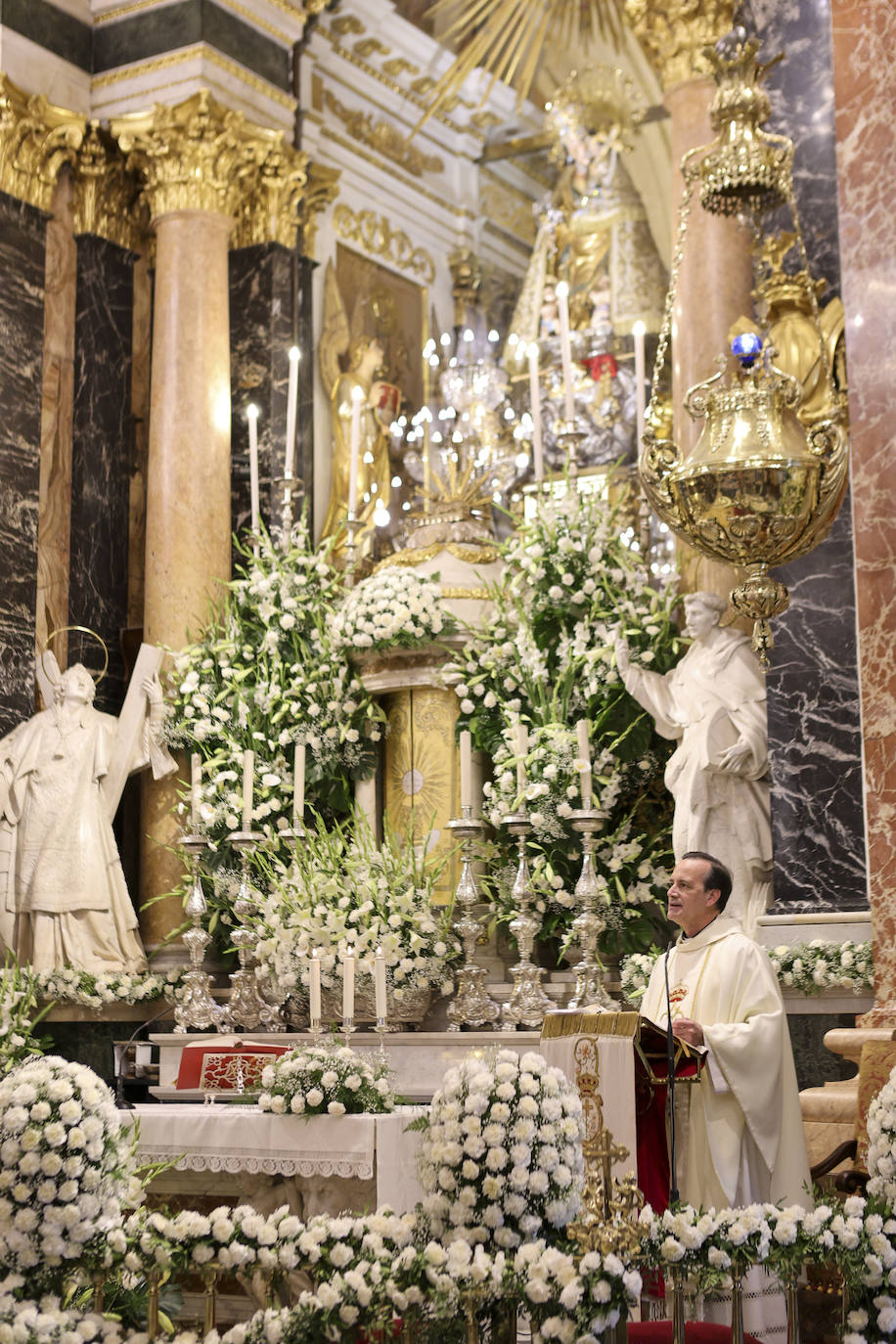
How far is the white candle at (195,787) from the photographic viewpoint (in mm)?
9539

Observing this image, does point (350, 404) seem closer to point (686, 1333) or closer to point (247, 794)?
point (247, 794)

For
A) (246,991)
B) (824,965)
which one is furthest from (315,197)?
(824,965)

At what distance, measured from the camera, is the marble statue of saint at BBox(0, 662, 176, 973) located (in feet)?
33.7

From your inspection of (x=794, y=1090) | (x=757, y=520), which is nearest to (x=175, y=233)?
(x=757, y=520)

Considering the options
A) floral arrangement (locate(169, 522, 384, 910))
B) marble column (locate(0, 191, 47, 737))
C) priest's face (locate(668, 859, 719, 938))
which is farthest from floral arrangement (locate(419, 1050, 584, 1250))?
marble column (locate(0, 191, 47, 737))

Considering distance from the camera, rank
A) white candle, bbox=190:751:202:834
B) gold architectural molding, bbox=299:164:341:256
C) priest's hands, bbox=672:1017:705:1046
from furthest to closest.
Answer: gold architectural molding, bbox=299:164:341:256, white candle, bbox=190:751:202:834, priest's hands, bbox=672:1017:705:1046

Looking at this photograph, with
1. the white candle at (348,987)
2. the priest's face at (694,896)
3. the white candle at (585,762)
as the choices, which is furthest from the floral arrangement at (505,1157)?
the white candle at (585,762)

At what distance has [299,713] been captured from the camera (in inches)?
382

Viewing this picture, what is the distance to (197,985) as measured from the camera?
8656mm

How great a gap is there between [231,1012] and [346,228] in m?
7.53

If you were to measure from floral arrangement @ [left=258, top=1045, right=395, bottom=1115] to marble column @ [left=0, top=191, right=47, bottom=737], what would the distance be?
5.34 m

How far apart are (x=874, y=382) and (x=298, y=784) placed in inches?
143

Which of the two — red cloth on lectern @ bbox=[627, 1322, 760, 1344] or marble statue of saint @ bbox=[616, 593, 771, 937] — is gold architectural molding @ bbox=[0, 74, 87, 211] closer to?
marble statue of saint @ bbox=[616, 593, 771, 937]

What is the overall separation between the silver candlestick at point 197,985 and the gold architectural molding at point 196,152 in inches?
192
